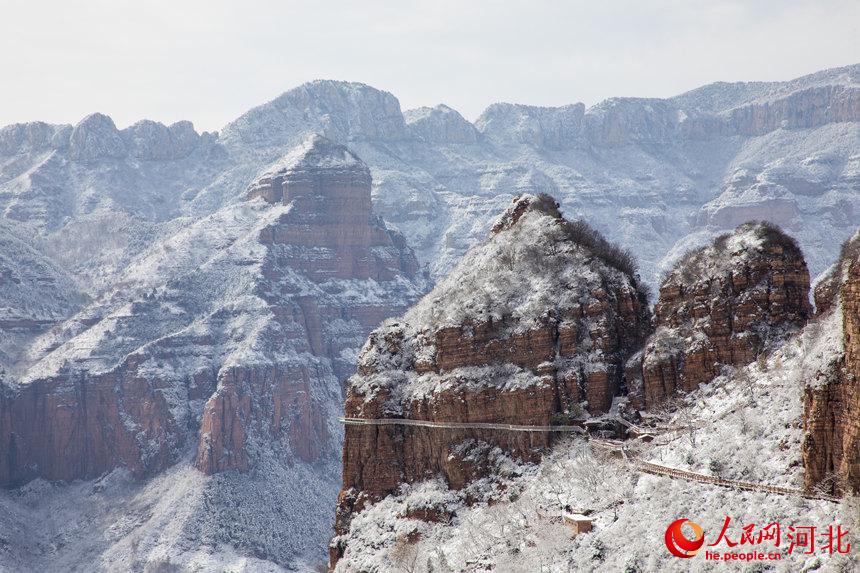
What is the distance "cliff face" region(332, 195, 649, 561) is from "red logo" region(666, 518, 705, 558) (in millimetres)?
19404

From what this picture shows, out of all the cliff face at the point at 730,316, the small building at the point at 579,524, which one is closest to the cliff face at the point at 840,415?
the small building at the point at 579,524

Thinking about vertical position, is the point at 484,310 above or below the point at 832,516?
above

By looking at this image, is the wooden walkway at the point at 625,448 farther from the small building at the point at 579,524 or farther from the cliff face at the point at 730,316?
the small building at the point at 579,524

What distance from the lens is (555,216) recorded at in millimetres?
117062

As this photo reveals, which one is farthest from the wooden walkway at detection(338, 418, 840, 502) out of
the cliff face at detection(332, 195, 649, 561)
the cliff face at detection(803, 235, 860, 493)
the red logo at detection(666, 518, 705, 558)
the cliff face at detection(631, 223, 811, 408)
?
the cliff face at detection(631, 223, 811, 408)

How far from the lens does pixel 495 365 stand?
10350 cm

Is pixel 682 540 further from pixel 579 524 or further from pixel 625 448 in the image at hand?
pixel 625 448

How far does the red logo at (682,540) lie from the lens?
78438 millimetres

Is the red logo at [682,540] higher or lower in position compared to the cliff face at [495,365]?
lower

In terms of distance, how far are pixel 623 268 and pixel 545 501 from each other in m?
23.1

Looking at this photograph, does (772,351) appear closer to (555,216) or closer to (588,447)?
(588,447)

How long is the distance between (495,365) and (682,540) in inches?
1054

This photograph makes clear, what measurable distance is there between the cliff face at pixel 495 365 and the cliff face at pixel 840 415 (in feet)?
82.8

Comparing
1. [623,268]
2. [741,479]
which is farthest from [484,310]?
[741,479]
